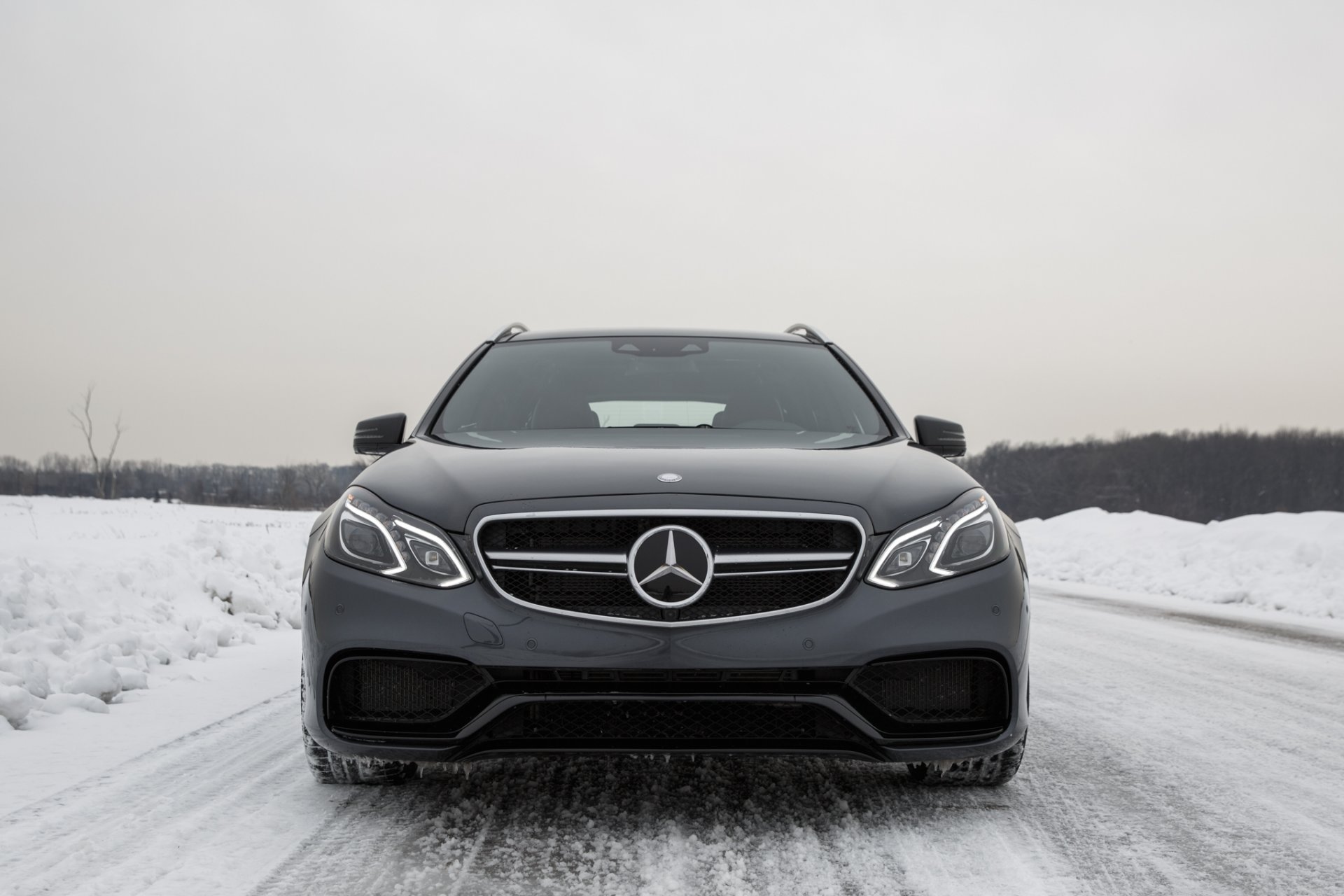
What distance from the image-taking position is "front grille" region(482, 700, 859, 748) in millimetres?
2977

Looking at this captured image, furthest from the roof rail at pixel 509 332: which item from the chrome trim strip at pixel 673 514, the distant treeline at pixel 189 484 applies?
the distant treeline at pixel 189 484

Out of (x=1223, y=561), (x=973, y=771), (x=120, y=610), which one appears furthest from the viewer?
(x=1223, y=561)

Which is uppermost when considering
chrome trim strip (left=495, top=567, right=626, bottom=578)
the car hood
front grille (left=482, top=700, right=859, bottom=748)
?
the car hood

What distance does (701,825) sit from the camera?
3.13 meters

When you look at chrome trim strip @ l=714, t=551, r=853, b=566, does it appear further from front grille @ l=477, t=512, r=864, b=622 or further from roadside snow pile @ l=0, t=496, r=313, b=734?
roadside snow pile @ l=0, t=496, r=313, b=734

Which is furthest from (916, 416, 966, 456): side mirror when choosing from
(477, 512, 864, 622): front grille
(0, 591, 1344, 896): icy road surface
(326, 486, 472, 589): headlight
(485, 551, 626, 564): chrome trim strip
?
(326, 486, 472, 589): headlight

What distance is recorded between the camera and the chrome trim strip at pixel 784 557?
3072 mm

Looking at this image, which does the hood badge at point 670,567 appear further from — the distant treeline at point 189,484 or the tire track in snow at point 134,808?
the distant treeline at point 189,484

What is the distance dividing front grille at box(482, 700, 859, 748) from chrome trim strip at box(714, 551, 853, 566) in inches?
15.4

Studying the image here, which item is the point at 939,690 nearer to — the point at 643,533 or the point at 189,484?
the point at 643,533

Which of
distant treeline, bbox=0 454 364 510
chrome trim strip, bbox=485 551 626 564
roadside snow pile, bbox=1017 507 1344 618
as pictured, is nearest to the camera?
chrome trim strip, bbox=485 551 626 564

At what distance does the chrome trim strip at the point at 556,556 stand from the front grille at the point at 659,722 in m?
0.38

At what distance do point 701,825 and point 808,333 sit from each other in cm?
292

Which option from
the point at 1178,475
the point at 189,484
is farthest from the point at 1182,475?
the point at 189,484
